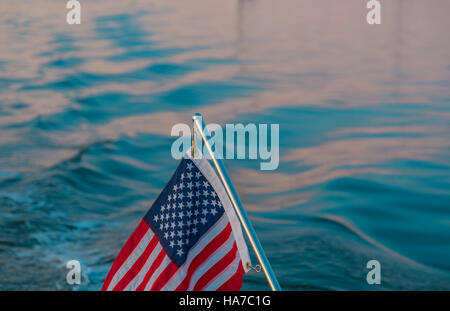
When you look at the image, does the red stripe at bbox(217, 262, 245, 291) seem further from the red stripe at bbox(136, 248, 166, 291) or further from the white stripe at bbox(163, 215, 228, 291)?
the red stripe at bbox(136, 248, 166, 291)

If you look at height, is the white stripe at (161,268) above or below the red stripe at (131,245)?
below

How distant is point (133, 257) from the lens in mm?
3828

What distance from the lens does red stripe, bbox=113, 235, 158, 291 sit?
3811 millimetres

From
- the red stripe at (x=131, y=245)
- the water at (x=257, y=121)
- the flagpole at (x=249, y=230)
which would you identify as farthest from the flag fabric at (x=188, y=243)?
the water at (x=257, y=121)

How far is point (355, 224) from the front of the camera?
8.46 meters

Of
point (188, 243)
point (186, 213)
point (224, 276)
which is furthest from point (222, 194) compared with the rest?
point (224, 276)

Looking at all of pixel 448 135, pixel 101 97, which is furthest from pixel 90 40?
pixel 448 135

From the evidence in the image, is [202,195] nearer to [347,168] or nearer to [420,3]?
[347,168]

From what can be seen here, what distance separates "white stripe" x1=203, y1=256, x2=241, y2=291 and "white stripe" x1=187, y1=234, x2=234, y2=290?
77 millimetres

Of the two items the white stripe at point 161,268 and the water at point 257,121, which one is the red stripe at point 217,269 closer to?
the white stripe at point 161,268

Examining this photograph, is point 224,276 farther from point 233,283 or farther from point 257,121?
point 257,121

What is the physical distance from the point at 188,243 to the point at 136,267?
0.35 metres

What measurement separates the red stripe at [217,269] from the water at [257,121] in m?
2.64

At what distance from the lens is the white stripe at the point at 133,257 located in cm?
382
